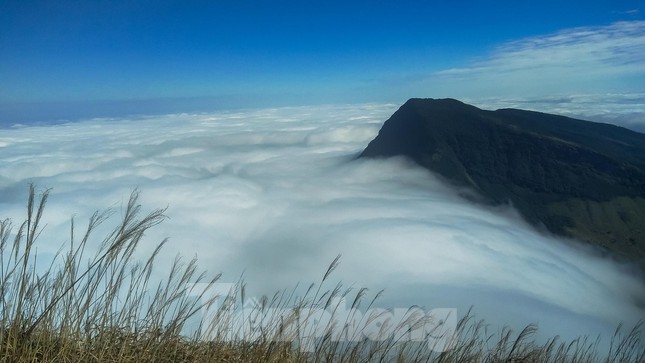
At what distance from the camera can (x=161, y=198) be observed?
176 feet

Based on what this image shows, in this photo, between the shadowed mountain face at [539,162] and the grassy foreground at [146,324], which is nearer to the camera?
the grassy foreground at [146,324]

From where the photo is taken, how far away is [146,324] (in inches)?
128

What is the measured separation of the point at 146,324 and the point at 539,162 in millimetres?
119289

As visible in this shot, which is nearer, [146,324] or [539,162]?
[146,324]

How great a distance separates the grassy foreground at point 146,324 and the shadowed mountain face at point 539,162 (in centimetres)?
9317

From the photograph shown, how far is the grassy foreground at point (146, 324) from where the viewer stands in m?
2.96

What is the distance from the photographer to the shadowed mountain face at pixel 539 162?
95375 mm

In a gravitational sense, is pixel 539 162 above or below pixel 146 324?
below

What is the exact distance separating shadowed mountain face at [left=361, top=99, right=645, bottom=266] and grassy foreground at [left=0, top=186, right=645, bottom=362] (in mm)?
93165

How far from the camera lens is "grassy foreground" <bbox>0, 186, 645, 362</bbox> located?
2.96m

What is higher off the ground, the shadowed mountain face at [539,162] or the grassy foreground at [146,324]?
the grassy foreground at [146,324]

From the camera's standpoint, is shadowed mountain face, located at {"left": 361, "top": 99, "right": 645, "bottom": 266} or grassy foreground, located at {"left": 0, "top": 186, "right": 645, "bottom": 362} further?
shadowed mountain face, located at {"left": 361, "top": 99, "right": 645, "bottom": 266}

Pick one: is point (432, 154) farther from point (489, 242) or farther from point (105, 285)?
point (105, 285)

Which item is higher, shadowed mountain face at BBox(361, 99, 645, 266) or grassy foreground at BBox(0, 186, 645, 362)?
grassy foreground at BBox(0, 186, 645, 362)
